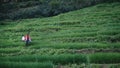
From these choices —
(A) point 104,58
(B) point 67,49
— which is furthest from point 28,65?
(B) point 67,49

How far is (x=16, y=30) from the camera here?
105ft

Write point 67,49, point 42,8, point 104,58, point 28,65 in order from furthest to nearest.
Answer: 1. point 42,8
2. point 67,49
3. point 104,58
4. point 28,65

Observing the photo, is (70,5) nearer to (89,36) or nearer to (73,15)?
(73,15)

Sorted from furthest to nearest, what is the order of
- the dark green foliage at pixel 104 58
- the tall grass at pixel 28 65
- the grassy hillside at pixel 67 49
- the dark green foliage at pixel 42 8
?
the dark green foliage at pixel 42 8 < the dark green foliage at pixel 104 58 < the grassy hillside at pixel 67 49 < the tall grass at pixel 28 65

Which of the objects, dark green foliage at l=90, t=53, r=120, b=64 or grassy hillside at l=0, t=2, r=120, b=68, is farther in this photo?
dark green foliage at l=90, t=53, r=120, b=64

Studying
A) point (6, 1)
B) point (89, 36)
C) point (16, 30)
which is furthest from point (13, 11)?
point (89, 36)

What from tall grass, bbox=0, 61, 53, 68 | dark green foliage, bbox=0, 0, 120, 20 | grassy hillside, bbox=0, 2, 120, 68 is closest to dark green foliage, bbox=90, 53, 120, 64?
grassy hillside, bbox=0, 2, 120, 68

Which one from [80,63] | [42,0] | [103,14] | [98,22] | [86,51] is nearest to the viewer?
[80,63]

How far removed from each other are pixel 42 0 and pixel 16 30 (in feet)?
68.7

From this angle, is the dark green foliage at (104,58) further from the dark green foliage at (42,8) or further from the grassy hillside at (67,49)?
the dark green foliage at (42,8)

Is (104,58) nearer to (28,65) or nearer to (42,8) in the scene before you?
(28,65)

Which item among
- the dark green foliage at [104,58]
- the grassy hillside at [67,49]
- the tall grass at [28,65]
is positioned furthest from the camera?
the dark green foliage at [104,58]

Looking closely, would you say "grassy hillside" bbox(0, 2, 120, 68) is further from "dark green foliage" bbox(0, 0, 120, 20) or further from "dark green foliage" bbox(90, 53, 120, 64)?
"dark green foliage" bbox(0, 0, 120, 20)

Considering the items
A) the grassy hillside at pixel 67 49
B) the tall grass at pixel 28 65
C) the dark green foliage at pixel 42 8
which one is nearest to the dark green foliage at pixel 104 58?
the grassy hillside at pixel 67 49
